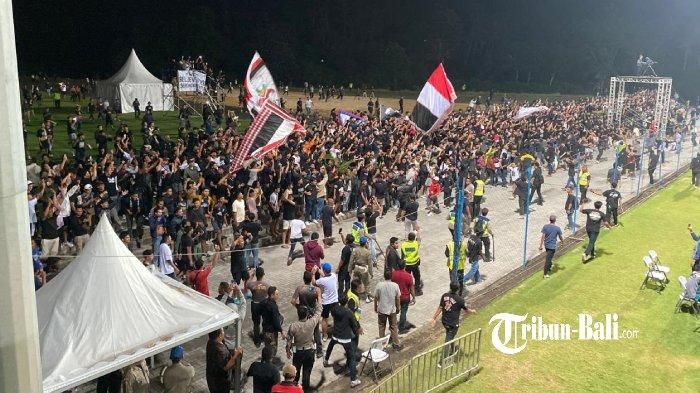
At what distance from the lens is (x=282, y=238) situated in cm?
1619

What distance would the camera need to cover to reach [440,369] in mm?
9734

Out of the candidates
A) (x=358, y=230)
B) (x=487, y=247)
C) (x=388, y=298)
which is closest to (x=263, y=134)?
(x=358, y=230)

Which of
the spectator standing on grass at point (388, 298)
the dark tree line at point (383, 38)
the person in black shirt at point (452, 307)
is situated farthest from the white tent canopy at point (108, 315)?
the dark tree line at point (383, 38)

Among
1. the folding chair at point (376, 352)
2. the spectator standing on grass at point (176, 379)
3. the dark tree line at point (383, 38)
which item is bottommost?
the folding chair at point (376, 352)

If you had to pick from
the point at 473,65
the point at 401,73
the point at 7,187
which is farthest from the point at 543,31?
the point at 7,187

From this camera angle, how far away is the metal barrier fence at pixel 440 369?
9352mm

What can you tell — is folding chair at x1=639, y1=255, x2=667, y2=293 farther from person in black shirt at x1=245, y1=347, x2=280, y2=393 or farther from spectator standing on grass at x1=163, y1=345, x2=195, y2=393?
spectator standing on grass at x1=163, y1=345, x2=195, y2=393

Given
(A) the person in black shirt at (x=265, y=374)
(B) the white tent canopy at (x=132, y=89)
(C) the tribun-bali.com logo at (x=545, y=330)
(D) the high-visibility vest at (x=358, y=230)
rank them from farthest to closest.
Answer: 1. (B) the white tent canopy at (x=132, y=89)
2. (D) the high-visibility vest at (x=358, y=230)
3. (C) the tribun-bali.com logo at (x=545, y=330)
4. (A) the person in black shirt at (x=265, y=374)

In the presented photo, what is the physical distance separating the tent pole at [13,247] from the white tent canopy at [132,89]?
106ft

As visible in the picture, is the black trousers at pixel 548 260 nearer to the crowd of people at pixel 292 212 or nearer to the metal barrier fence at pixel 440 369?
the crowd of people at pixel 292 212

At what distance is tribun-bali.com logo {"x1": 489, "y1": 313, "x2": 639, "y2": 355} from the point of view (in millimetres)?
11406

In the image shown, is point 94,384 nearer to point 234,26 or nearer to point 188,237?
point 188,237

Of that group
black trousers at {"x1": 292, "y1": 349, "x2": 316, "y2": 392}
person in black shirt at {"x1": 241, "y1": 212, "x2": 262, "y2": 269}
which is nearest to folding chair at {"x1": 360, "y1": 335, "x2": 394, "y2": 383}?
black trousers at {"x1": 292, "y1": 349, "x2": 316, "y2": 392}

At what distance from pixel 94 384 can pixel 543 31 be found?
250ft
